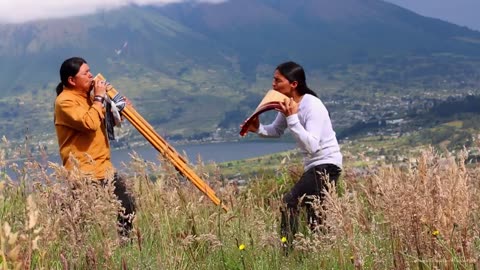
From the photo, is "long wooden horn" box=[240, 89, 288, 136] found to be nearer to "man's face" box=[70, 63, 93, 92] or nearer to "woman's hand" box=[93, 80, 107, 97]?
"woman's hand" box=[93, 80, 107, 97]

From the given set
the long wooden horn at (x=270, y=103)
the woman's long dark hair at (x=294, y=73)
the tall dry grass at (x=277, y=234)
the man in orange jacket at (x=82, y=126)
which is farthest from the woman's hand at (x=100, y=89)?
the woman's long dark hair at (x=294, y=73)

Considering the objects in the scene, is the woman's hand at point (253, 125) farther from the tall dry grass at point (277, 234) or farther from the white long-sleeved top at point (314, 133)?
the tall dry grass at point (277, 234)

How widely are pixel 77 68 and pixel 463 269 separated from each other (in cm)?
403

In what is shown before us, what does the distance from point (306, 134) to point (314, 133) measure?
14 centimetres

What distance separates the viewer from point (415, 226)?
3.37 meters

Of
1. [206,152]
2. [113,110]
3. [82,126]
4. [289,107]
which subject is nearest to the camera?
[289,107]

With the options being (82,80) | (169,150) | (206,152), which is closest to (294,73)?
(169,150)

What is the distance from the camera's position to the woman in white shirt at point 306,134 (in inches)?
215

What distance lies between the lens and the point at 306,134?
17.9 feet

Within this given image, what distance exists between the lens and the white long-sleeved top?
5.44 m

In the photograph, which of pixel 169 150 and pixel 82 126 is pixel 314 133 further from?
pixel 82 126

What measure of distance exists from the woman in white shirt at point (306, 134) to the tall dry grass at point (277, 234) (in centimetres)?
62

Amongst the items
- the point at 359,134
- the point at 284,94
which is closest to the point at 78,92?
the point at 284,94

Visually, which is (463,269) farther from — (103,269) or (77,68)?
(77,68)
